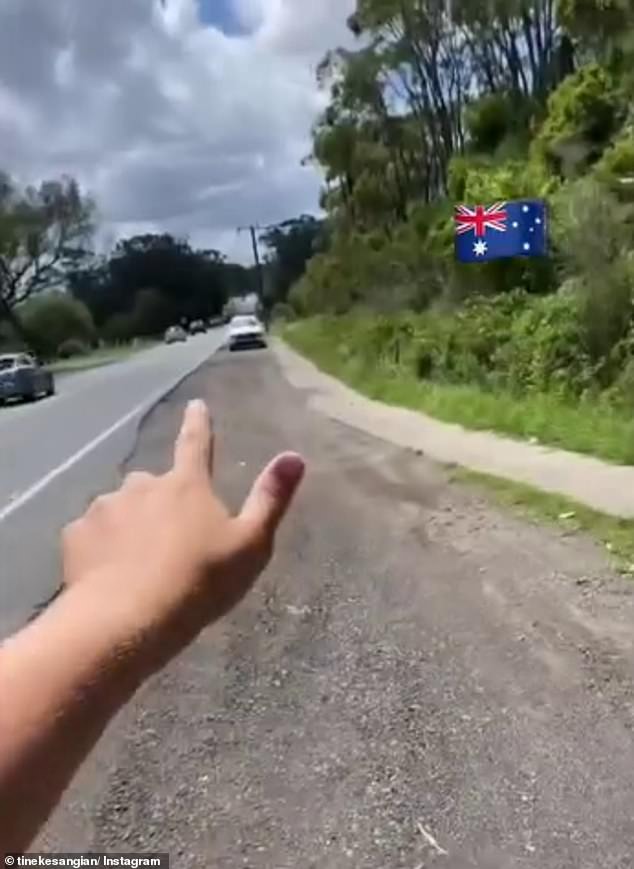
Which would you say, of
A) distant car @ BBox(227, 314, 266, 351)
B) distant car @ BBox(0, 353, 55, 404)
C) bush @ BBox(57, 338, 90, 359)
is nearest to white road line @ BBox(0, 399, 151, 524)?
distant car @ BBox(0, 353, 55, 404)

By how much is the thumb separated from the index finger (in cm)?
8

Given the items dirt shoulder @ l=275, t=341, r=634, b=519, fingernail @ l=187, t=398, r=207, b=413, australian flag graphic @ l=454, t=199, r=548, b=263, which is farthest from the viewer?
australian flag graphic @ l=454, t=199, r=548, b=263

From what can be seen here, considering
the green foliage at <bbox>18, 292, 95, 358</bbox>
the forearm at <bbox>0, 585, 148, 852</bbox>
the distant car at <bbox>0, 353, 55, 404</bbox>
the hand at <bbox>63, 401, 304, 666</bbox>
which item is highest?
the hand at <bbox>63, 401, 304, 666</bbox>

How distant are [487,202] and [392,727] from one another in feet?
94.9

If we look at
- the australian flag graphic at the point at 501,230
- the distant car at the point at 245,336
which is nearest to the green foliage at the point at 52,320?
the distant car at the point at 245,336

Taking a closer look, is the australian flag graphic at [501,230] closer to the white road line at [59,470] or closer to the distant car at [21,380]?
the white road line at [59,470]

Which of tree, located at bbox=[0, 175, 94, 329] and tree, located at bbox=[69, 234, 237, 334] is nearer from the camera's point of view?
tree, located at bbox=[0, 175, 94, 329]

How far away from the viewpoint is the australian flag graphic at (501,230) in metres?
27.0

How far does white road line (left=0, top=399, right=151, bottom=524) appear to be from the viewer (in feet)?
45.1

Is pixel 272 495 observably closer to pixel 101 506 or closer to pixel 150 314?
pixel 101 506

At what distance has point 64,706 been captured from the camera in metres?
1.42

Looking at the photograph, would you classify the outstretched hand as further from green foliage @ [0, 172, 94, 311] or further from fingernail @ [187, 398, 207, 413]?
green foliage @ [0, 172, 94, 311]

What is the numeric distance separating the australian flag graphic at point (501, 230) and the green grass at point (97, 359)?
37.0 metres

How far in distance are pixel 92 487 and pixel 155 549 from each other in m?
13.2
